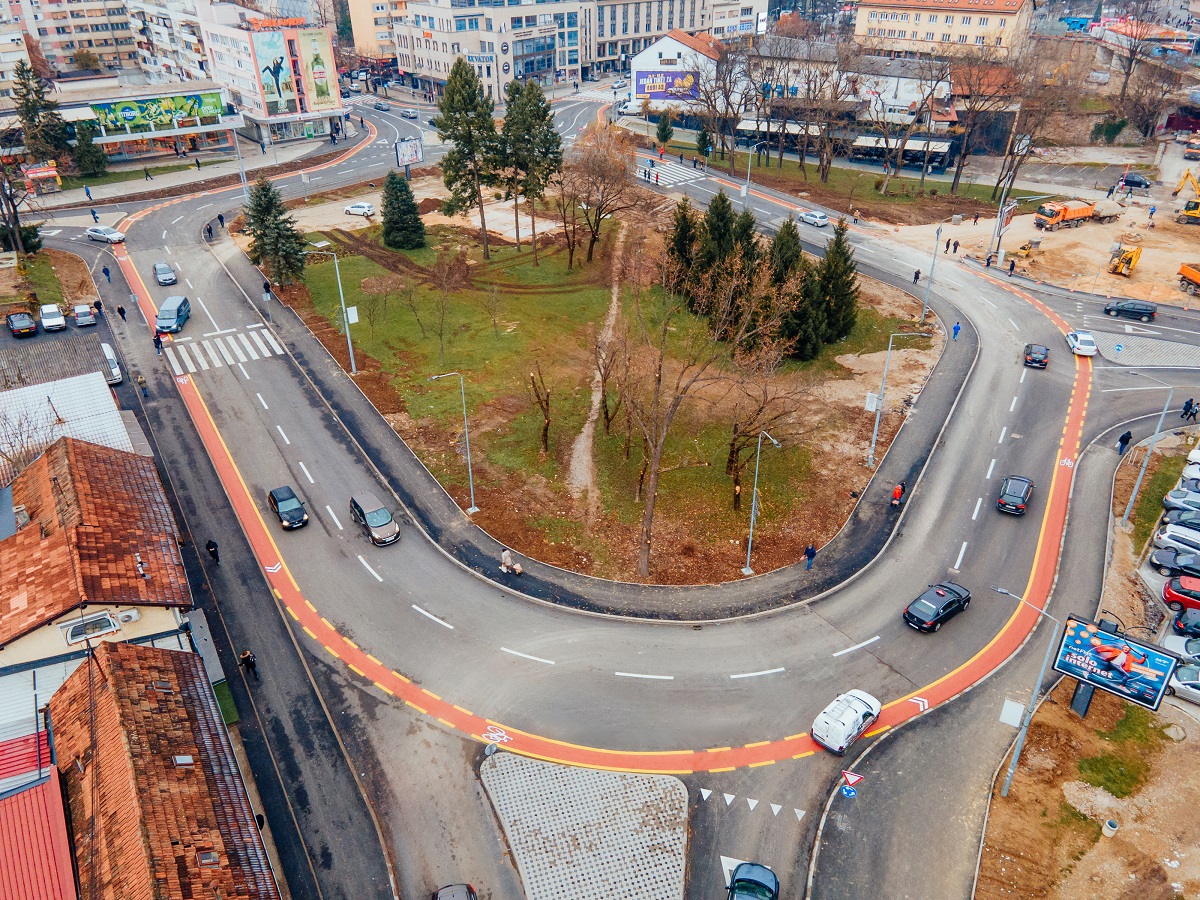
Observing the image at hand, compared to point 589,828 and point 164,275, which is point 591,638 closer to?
point 589,828

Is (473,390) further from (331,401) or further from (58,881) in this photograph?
(58,881)

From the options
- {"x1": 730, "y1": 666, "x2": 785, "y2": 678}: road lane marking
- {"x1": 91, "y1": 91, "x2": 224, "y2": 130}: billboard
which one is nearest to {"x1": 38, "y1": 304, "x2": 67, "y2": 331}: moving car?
{"x1": 91, "y1": 91, "x2": 224, "y2": 130}: billboard

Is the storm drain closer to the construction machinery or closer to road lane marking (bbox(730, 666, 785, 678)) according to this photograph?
road lane marking (bbox(730, 666, 785, 678))

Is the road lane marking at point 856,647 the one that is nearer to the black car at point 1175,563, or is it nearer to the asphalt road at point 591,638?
the asphalt road at point 591,638

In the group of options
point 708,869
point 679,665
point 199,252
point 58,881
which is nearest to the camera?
point 58,881

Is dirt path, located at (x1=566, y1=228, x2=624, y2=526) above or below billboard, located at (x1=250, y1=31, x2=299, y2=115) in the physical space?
below

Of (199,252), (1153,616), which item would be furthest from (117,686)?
(199,252)

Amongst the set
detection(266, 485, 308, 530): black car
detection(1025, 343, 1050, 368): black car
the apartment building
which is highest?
the apartment building

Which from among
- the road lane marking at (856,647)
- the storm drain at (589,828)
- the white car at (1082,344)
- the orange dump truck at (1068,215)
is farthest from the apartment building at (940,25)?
the storm drain at (589,828)
